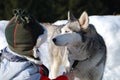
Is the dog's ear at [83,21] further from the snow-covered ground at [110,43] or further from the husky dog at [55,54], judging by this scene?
the snow-covered ground at [110,43]

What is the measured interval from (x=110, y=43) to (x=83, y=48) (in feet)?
6.43

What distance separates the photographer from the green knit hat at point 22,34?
4.27 metres

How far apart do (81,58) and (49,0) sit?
4.67m

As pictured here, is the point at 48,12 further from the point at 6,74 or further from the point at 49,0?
the point at 6,74

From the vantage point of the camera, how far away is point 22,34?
14.0 feet

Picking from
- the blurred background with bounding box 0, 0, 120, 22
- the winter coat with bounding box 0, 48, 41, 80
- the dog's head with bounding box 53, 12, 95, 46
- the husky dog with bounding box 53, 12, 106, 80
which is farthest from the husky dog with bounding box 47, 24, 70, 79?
the blurred background with bounding box 0, 0, 120, 22

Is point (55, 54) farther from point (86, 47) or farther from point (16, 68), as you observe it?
point (16, 68)

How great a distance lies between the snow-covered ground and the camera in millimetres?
7605

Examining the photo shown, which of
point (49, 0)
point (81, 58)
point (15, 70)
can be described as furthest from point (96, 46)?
point (49, 0)

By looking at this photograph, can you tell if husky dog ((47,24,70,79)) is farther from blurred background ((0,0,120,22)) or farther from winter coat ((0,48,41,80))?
blurred background ((0,0,120,22))

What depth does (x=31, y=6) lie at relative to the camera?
35.6 ft

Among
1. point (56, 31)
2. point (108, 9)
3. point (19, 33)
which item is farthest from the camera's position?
point (108, 9)

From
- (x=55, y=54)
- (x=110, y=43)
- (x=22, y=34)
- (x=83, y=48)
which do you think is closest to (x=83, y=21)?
(x=83, y=48)

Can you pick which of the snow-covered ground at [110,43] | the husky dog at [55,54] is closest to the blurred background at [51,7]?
the snow-covered ground at [110,43]
